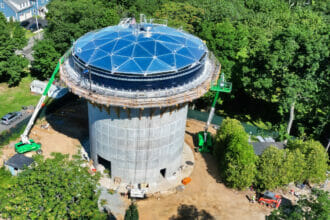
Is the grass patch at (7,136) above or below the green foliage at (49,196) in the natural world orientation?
Result: below

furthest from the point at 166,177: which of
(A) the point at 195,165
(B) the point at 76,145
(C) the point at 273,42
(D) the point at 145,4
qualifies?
(D) the point at 145,4

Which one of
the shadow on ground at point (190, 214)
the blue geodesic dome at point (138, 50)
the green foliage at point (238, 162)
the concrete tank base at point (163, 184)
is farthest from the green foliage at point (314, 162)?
the blue geodesic dome at point (138, 50)

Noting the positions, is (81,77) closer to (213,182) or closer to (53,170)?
(53,170)

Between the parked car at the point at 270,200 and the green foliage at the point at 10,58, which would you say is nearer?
the parked car at the point at 270,200

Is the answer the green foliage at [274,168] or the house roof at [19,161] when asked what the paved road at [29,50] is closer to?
the house roof at [19,161]

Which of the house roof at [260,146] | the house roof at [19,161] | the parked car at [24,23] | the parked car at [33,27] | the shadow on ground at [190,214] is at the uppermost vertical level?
the parked car at [24,23]

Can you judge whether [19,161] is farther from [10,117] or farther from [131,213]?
[131,213]

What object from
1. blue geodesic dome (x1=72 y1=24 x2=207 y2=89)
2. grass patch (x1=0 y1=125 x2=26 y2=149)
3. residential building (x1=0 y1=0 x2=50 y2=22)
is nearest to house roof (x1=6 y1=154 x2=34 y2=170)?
grass patch (x1=0 y1=125 x2=26 y2=149)
